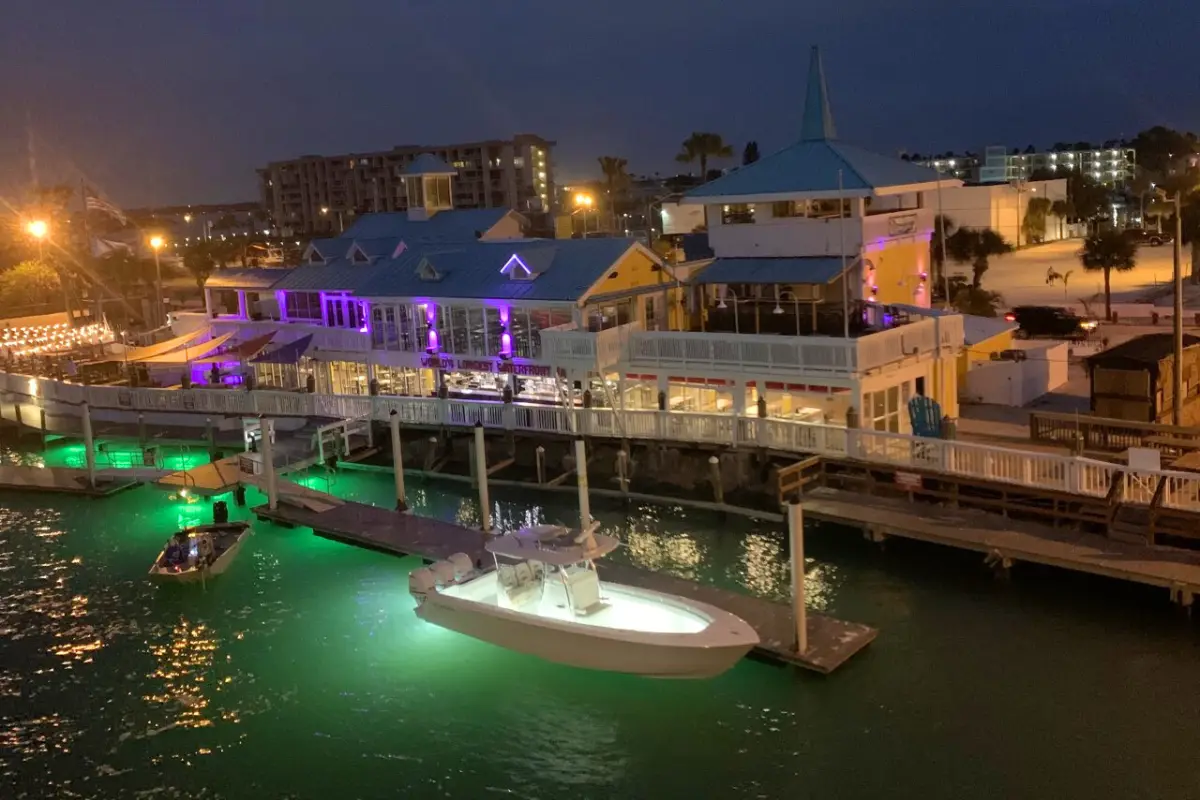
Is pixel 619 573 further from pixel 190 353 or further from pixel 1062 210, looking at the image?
pixel 1062 210

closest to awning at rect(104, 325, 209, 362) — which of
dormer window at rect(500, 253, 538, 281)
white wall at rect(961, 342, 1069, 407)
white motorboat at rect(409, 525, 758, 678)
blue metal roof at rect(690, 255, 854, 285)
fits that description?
dormer window at rect(500, 253, 538, 281)

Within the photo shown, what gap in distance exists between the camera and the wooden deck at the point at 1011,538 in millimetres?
22250

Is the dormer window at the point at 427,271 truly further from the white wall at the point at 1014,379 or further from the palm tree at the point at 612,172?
the palm tree at the point at 612,172

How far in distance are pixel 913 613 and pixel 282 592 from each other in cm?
1579

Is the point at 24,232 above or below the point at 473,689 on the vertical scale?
above

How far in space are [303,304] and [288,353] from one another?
2.80m

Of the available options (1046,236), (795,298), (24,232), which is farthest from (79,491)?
(1046,236)

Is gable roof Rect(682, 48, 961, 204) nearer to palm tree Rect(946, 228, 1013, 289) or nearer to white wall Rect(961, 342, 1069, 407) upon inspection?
white wall Rect(961, 342, 1069, 407)

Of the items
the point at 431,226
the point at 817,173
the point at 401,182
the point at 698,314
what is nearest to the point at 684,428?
the point at 698,314

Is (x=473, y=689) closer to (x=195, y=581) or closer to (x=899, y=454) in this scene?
(x=195, y=581)

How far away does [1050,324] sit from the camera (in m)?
53.7

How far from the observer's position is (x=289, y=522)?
33.1 m

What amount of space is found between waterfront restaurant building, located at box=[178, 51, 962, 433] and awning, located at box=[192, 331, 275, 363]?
625 millimetres

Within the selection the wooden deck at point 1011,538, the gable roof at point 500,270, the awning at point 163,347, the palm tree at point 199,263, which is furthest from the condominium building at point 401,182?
the wooden deck at point 1011,538
